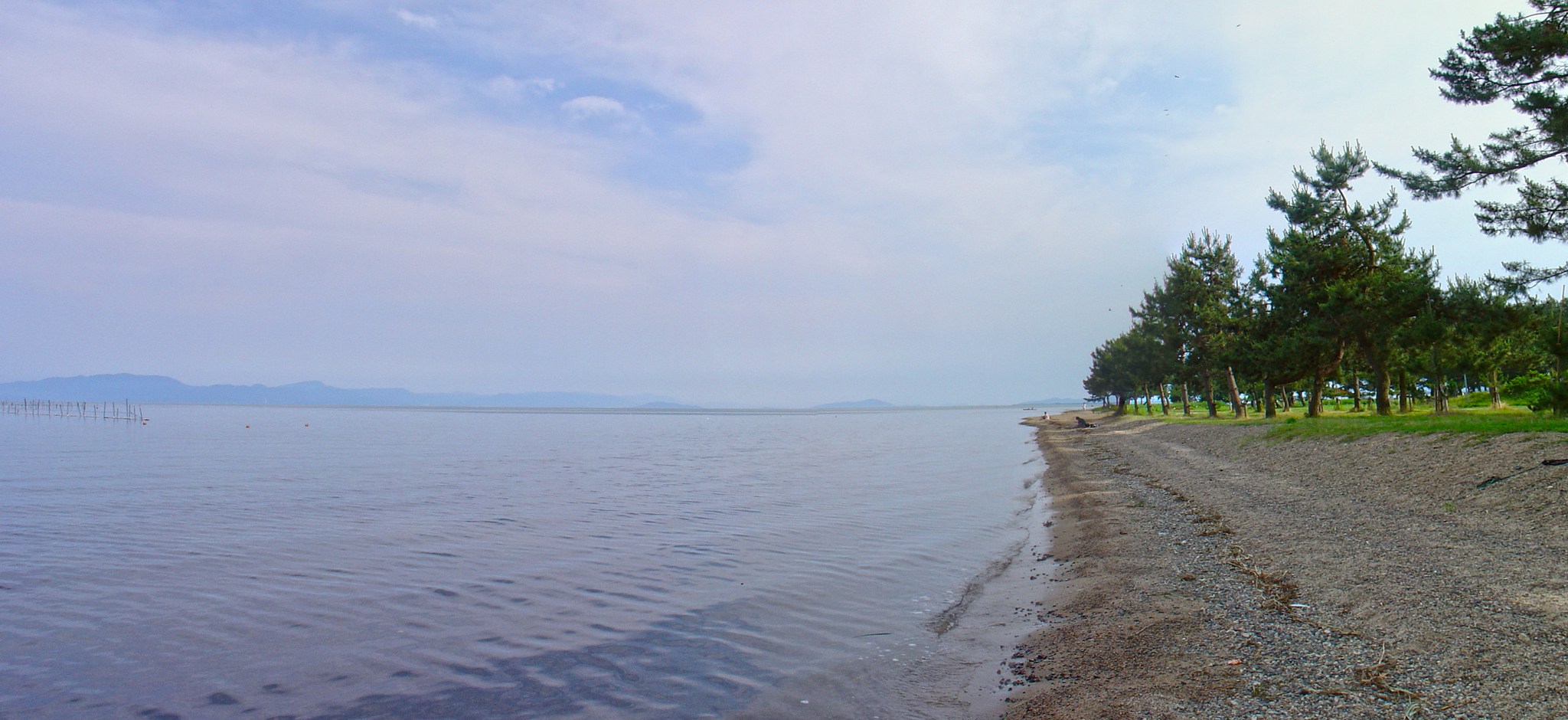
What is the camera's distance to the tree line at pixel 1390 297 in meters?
19.8

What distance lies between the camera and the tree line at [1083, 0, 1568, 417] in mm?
19812

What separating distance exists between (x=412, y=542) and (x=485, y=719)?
11469 millimetres

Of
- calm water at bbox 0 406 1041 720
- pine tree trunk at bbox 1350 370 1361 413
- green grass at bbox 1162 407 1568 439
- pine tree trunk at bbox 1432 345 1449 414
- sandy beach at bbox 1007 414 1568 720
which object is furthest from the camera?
pine tree trunk at bbox 1350 370 1361 413

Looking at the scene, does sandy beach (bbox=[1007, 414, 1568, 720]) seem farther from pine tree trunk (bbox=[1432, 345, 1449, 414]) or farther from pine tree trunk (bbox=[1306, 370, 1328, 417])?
pine tree trunk (bbox=[1306, 370, 1328, 417])

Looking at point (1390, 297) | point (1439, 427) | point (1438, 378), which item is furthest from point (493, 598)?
point (1438, 378)

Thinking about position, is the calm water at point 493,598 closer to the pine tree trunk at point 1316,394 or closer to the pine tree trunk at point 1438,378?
the pine tree trunk at point 1438,378

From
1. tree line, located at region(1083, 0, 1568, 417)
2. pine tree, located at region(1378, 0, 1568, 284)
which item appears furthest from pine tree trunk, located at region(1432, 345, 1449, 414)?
pine tree, located at region(1378, 0, 1568, 284)

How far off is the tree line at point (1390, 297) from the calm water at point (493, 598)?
50.2ft

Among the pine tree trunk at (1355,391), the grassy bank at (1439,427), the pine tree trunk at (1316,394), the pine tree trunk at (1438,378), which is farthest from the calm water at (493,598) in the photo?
the pine tree trunk at (1355,391)

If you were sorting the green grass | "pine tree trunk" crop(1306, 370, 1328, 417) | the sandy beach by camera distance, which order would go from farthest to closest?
1. "pine tree trunk" crop(1306, 370, 1328, 417)
2. the green grass
3. the sandy beach

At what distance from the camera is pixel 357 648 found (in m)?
9.73

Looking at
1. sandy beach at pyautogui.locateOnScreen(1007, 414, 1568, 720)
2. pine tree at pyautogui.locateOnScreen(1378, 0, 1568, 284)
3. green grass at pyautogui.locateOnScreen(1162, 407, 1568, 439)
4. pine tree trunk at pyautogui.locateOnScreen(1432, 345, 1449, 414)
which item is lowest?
sandy beach at pyautogui.locateOnScreen(1007, 414, 1568, 720)

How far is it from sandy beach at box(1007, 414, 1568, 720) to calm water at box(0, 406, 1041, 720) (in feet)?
5.11

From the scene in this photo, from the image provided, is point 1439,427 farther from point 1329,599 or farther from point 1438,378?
point 1438,378
